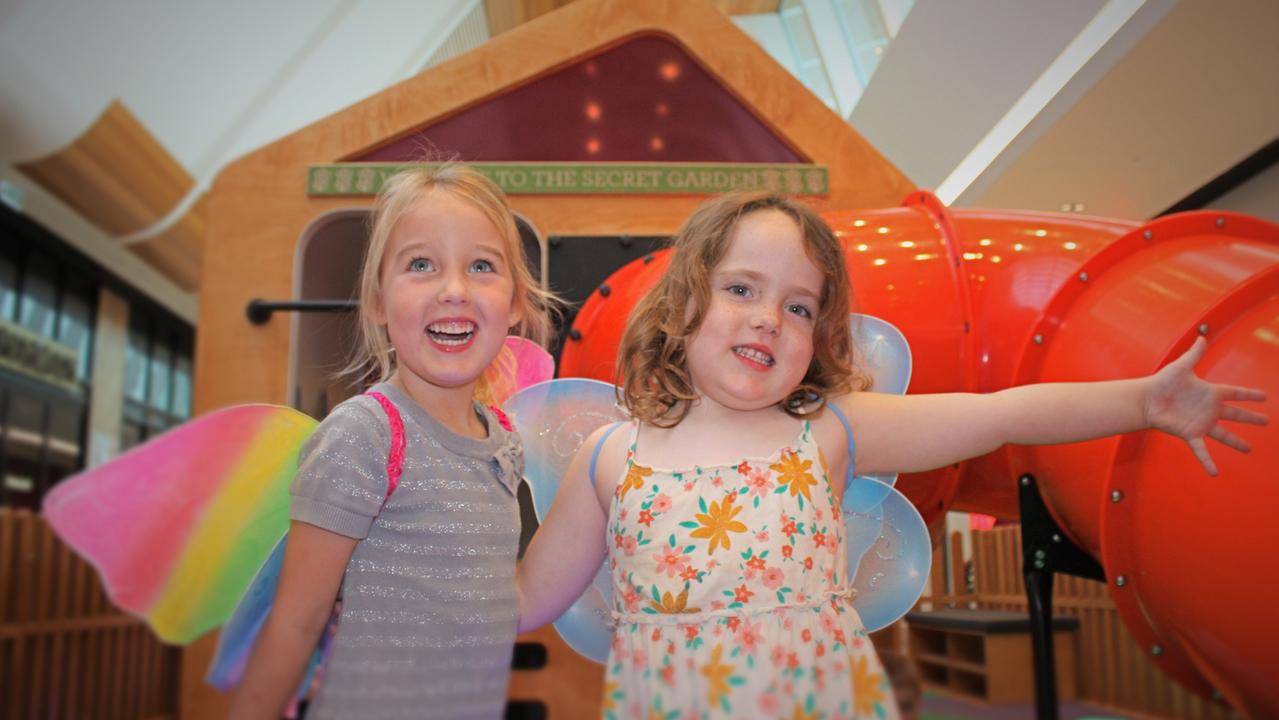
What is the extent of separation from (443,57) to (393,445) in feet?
14.9

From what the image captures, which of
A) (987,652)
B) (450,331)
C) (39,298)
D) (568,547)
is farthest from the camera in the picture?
(39,298)

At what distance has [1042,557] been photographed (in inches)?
48.1

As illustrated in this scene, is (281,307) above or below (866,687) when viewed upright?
above

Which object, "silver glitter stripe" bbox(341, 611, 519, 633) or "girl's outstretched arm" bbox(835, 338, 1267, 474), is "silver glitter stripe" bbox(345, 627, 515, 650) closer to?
"silver glitter stripe" bbox(341, 611, 519, 633)

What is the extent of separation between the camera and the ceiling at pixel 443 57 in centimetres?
150

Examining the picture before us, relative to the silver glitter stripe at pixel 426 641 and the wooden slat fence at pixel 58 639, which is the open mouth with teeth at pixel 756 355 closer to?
the silver glitter stripe at pixel 426 641

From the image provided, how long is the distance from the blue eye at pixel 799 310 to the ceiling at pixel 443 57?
0.65 meters

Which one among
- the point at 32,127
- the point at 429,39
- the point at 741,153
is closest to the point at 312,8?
the point at 429,39

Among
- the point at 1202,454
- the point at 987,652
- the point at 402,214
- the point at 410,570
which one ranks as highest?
the point at 402,214

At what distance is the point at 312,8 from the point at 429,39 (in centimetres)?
58

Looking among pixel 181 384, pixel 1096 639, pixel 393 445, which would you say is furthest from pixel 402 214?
pixel 181 384

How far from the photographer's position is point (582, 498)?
106 cm

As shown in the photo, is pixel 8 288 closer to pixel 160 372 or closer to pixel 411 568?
pixel 160 372

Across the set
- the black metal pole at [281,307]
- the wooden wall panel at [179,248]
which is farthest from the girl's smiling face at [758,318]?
the wooden wall panel at [179,248]
